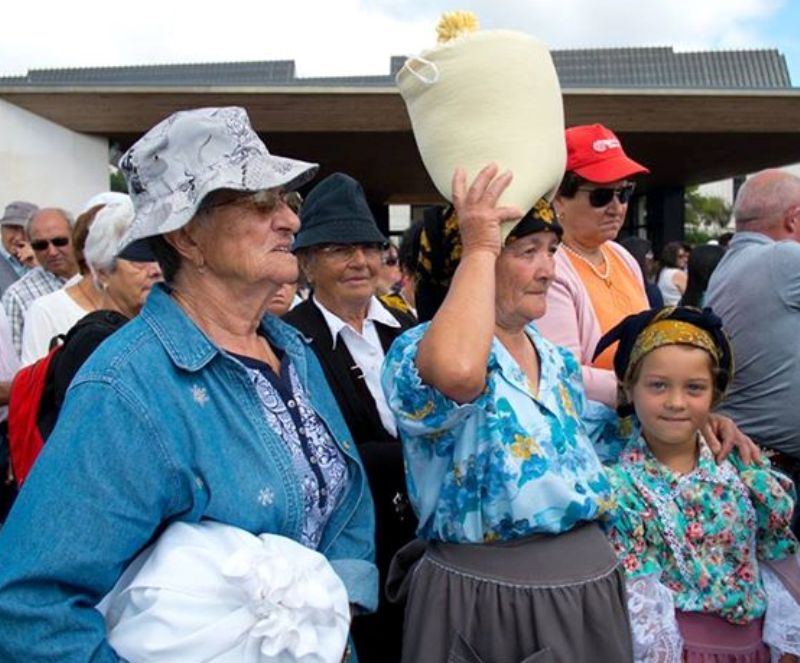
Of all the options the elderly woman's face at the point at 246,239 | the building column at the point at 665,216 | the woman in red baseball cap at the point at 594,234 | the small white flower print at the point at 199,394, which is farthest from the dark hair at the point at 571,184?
the building column at the point at 665,216

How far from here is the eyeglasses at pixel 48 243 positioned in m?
5.23

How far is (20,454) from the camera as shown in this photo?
258 cm

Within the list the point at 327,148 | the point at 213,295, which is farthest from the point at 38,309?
the point at 327,148

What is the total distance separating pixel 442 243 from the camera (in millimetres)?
2205

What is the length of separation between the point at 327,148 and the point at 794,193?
12.7m

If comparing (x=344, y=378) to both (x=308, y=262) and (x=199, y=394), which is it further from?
(x=199, y=394)

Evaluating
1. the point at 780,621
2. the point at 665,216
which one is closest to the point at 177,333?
the point at 780,621

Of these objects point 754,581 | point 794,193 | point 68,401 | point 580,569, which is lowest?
point 754,581

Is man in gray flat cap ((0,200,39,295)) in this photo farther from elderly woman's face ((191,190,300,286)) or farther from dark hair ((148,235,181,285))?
elderly woman's face ((191,190,300,286))

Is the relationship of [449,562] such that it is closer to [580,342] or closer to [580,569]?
[580,569]

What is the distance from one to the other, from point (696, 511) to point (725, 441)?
11.0 inches

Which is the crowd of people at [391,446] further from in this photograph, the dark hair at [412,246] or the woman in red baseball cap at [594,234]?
the dark hair at [412,246]

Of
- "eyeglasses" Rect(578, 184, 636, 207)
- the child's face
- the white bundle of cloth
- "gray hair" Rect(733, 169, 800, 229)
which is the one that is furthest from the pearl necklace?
the white bundle of cloth

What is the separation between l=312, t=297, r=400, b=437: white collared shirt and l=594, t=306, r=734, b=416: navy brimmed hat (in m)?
0.86
